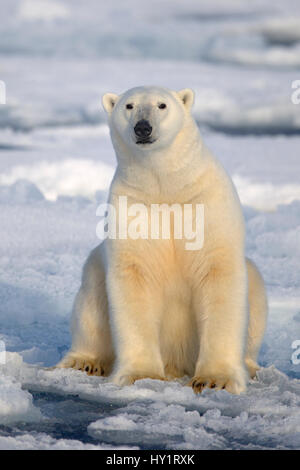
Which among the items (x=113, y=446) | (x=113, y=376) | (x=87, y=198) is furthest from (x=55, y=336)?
(x=87, y=198)

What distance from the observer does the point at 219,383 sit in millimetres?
4707

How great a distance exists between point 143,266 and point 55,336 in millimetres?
2382

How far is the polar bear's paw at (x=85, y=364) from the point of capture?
5.36 meters

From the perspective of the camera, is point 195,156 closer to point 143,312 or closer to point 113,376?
point 143,312

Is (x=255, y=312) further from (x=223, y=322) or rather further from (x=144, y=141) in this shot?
(x=144, y=141)

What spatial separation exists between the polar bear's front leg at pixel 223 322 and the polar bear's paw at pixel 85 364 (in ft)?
2.51

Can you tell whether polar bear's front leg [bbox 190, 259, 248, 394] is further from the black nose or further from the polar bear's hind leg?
the black nose

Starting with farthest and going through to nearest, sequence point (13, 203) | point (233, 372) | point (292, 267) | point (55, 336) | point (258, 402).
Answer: point (13, 203) < point (292, 267) < point (55, 336) < point (233, 372) < point (258, 402)

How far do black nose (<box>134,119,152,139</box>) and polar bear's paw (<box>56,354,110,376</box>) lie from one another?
1537 mm

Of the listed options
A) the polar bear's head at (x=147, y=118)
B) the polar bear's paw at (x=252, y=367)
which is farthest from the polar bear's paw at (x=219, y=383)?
the polar bear's head at (x=147, y=118)

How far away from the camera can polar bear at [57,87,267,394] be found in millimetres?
4844

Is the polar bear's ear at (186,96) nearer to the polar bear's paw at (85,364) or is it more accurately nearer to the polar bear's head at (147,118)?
the polar bear's head at (147,118)

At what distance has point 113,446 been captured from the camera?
3.63m

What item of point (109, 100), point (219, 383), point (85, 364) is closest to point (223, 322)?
point (219, 383)
